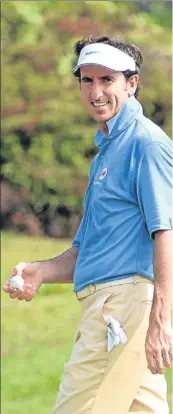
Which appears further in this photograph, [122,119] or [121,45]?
[121,45]

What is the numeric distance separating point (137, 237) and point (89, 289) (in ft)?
0.90

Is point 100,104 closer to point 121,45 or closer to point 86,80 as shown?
point 86,80

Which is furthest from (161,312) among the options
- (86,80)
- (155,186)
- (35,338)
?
(35,338)

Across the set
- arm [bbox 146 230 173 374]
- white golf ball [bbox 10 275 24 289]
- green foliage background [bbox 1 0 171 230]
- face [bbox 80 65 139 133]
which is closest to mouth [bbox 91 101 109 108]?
face [bbox 80 65 139 133]

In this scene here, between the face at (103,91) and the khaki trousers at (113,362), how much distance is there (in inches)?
24.4

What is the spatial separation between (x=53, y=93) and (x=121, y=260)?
720 cm

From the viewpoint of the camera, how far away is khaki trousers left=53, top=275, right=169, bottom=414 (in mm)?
3986

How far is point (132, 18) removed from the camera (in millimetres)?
11516

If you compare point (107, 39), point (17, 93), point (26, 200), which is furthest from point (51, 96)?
point (107, 39)

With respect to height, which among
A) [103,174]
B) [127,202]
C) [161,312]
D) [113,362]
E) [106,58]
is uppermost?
[106,58]

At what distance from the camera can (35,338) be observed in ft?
28.8

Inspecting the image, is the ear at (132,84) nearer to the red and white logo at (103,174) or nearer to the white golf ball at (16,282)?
the red and white logo at (103,174)

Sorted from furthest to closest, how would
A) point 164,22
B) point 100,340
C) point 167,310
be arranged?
point 164,22, point 100,340, point 167,310

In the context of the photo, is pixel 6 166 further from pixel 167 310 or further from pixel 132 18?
pixel 167 310
